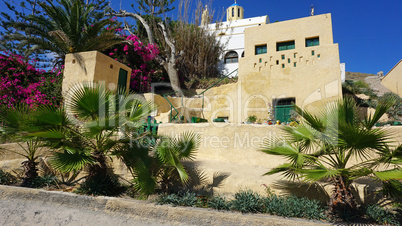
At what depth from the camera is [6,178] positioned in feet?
19.5

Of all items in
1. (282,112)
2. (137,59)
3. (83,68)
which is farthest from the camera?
(137,59)

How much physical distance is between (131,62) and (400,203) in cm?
1430

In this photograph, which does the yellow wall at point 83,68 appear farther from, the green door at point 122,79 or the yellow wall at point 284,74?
the yellow wall at point 284,74

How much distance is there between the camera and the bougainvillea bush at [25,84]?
9258 mm

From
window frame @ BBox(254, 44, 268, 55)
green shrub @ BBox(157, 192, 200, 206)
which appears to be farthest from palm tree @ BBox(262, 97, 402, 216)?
window frame @ BBox(254, 44, 268, 55)

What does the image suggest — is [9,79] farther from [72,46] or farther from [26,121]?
[26,121]

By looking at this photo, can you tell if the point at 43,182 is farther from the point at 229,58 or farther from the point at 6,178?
the point at 229,58

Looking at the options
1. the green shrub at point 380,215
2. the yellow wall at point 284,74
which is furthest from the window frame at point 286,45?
the green shrub at point 380,215

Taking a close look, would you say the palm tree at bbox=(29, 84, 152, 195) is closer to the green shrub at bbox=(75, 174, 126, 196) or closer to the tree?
the green shrub at bbox=(75, 174, 126, 196)

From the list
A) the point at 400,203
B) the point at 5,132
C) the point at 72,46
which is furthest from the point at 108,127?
the point at 72,46

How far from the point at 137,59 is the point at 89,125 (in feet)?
37.1

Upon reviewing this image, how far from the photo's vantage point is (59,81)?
981cm

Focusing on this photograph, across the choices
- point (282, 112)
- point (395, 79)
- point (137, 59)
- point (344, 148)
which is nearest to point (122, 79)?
point (137, 59)

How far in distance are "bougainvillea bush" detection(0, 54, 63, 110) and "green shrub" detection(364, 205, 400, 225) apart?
1056 centimetres
